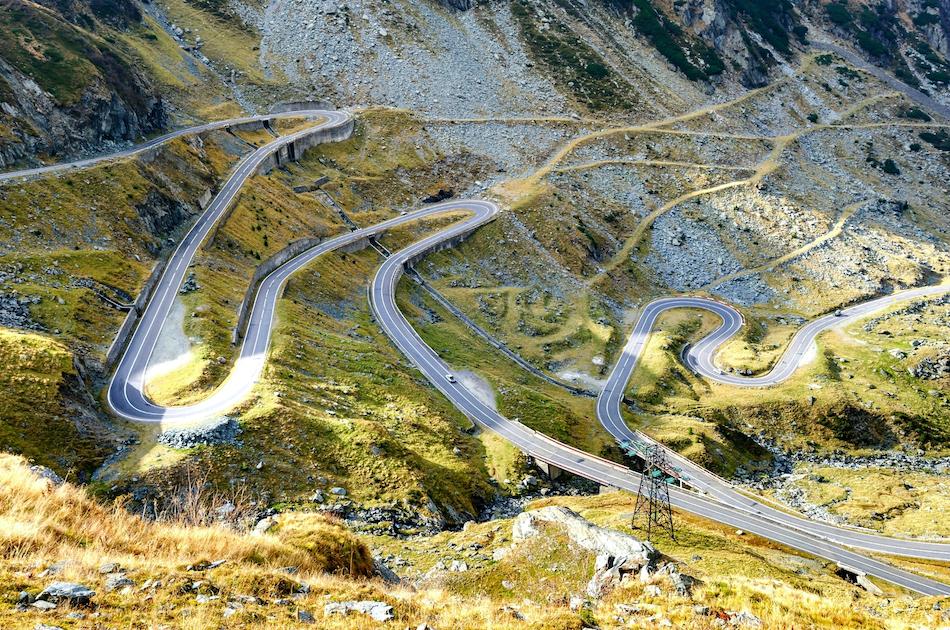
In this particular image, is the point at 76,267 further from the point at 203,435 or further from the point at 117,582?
the point at 117,582

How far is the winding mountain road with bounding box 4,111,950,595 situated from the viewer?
51.4 m

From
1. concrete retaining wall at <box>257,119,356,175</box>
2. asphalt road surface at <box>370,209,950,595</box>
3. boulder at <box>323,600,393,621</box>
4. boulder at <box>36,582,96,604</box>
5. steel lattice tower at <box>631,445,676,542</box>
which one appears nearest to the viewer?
boulder at <box>36,582,96,604</box>

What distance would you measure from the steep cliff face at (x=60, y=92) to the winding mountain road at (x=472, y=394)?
6.16m

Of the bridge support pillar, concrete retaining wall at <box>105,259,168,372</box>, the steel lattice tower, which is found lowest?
concrete retaining wall at <box>105,259,168,372</box>

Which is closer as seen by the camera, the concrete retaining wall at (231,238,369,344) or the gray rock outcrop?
the gray rock outcrop

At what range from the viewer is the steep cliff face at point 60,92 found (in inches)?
3012

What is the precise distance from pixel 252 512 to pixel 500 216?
81.9 metres

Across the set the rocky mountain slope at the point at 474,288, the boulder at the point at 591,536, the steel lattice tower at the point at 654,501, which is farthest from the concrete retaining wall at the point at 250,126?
the boulder at the point at 591,536

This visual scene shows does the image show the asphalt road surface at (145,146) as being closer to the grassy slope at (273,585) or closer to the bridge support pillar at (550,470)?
the grassy slope at (273,585)

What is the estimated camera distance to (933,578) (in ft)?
163

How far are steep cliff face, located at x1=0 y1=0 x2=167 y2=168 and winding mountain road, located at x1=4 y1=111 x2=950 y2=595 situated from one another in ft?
20.2

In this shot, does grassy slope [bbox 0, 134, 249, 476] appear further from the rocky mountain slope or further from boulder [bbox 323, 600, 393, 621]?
boulder [bbox 323, 600, 393, 621]

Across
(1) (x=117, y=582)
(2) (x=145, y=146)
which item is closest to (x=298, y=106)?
(2) (x=145, y=146)

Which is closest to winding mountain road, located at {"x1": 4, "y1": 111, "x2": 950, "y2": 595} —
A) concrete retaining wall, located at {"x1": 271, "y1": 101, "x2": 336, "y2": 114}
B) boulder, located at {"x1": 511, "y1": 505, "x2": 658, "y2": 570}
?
boulder, located at {"x1": 511, "y1": 505, "x2": 658, "y2": 570}
